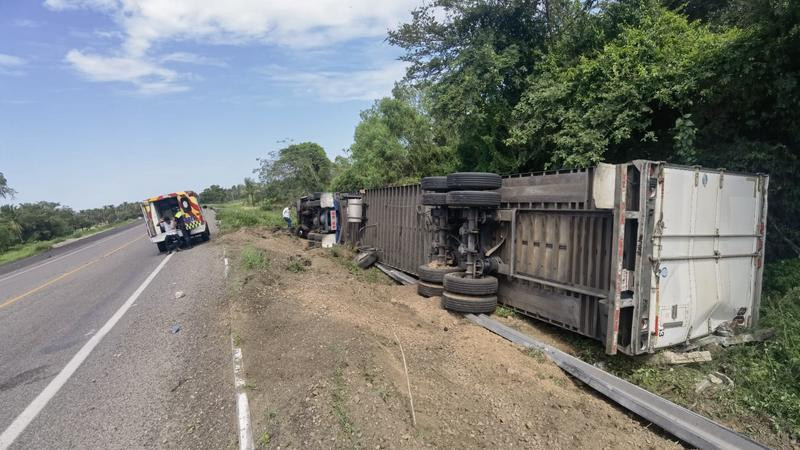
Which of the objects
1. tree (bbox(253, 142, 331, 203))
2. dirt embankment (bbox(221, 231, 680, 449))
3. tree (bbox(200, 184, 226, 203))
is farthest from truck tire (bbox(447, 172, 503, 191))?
tree (bbox(200, 184, 226, 203))

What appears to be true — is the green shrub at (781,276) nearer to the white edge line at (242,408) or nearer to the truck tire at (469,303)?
the truck tire at (469,303)

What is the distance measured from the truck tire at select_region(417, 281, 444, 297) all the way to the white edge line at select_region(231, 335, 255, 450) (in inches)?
146

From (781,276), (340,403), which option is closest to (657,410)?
(340,403)

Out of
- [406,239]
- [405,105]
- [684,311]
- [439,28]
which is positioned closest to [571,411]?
[684,311]

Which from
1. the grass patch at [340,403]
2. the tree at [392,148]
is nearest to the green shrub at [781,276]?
the grass patch at [340,403]

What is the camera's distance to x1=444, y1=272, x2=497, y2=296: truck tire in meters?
6.59

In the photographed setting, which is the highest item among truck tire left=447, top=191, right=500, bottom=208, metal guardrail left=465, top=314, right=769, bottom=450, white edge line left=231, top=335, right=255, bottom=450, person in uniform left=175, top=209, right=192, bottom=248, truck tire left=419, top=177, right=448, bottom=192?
truck tire left=419, top=177, right=448, bottom=192

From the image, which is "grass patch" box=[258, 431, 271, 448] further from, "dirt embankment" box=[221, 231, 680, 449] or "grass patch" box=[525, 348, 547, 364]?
"grass patch" box=[525, 348, 547, 364]

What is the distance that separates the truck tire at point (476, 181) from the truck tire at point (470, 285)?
4.85ft

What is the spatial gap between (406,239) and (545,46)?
7935mm

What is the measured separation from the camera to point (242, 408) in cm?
361

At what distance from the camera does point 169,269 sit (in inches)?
466

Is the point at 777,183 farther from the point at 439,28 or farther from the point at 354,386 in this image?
the point at 439,28

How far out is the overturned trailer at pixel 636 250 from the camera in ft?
15.6
